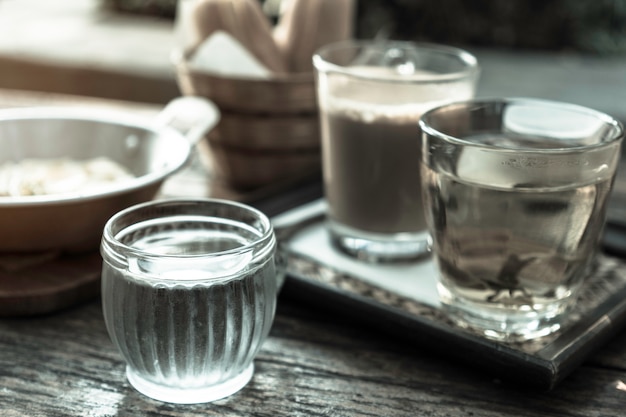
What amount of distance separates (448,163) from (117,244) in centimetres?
21

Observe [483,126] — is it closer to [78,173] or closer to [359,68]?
[359,68]

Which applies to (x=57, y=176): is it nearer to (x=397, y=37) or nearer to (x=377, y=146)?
(x=377, y=146)

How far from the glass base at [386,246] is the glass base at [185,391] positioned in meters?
0.22

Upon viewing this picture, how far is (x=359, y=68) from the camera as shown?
73 centimetres

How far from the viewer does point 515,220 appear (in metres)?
0.52

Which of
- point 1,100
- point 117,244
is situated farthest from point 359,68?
point 1,100

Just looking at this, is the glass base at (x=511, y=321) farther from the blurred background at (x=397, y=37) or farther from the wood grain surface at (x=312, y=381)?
the blurred background at (x=397, y=37)

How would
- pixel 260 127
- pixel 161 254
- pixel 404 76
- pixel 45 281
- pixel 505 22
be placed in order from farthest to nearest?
pixel 505 22, pixel 260 127, pixel 404 76, pixel 45 281, pixel 161 254

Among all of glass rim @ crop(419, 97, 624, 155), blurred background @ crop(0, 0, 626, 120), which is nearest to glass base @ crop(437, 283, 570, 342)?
glass rim @ crop(419, 97, 624, 155)

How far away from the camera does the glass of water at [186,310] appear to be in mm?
460

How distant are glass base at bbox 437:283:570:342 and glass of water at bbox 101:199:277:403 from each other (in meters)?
0.14

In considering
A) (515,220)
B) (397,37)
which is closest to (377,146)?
(515,220)

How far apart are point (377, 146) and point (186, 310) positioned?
26cm

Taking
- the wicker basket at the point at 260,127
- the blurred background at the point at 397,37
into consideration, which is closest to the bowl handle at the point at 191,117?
the wicker basket at the point at 260,127
